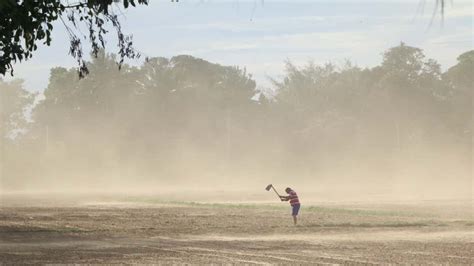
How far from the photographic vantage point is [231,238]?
25.3m

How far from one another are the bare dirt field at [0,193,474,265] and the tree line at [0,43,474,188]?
7070 cm

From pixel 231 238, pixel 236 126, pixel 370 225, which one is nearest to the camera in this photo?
pixel 231 238

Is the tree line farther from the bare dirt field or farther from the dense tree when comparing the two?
the bare dirt field

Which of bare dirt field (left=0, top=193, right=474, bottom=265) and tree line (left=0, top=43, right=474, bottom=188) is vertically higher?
tree line (left=0, top=43, right=474, bottom=188)

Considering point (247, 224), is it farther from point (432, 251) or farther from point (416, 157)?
point (416, 157)

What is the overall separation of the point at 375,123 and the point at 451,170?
43.9 feet

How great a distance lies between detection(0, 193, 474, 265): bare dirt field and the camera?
19641 mm

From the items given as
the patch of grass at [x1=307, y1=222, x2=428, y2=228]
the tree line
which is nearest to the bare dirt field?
the patch of grass at [x1=307, y1=222, x2=428, y2=228]

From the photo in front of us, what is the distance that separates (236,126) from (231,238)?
96.4m

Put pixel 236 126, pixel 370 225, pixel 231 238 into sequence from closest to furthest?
pixel 231 238 → pixel 370 225 → pixel 236 126

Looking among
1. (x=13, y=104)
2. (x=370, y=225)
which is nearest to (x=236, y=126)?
(x=13, y=104)

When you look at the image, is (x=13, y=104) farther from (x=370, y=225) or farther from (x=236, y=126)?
(x=370, y=225)

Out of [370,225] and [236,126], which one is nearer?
[370,225]

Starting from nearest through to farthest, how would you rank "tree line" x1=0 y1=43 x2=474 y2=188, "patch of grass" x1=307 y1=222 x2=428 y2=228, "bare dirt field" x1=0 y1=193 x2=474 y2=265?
"bare dirt field" x1=0 y1=193 x2=474 y2=265
"patch of grass" x1=307 y1=222 x2=428 y2=228
"tree line" x1=0 y1=43 x2=474 y2=188
